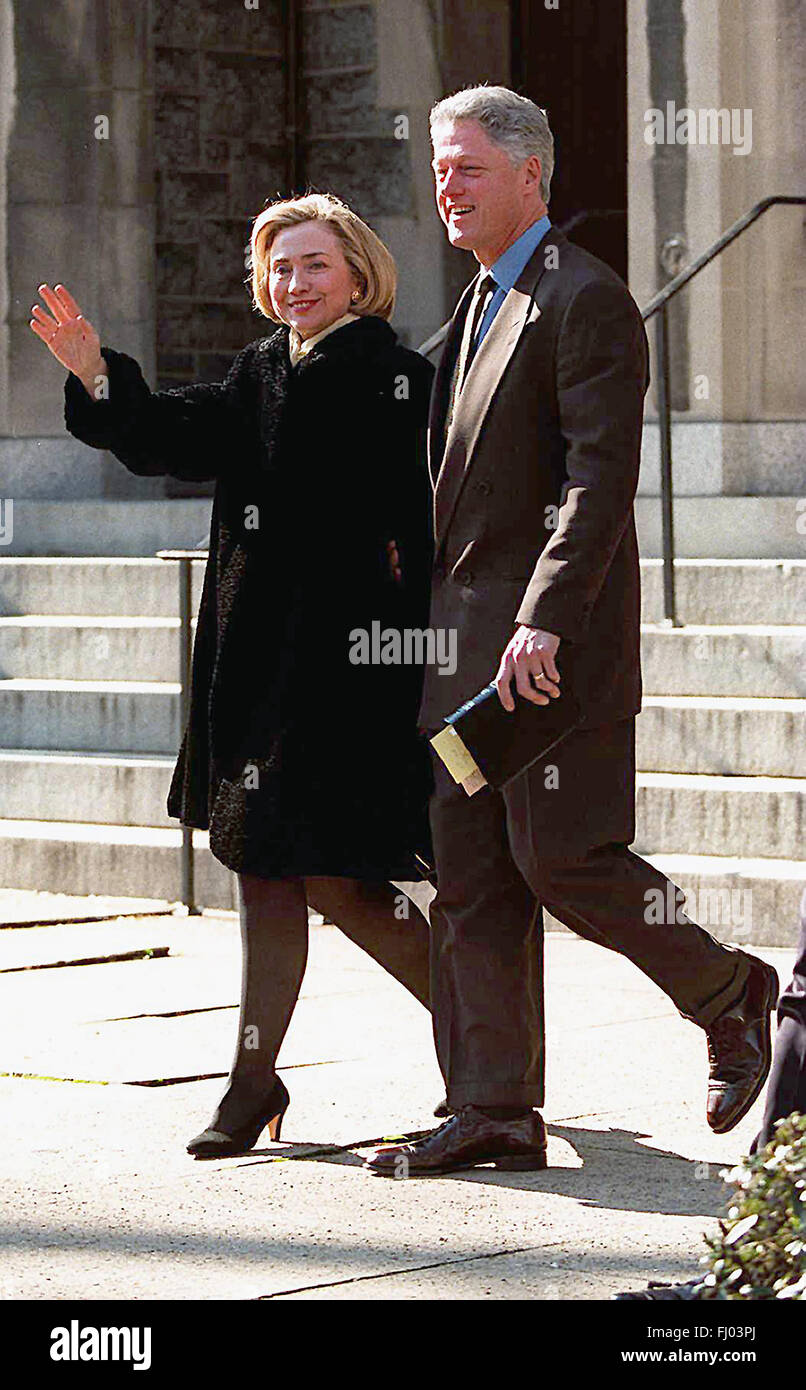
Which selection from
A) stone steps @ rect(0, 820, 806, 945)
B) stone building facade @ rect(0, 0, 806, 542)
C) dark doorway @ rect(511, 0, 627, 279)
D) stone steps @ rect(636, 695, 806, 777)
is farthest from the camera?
dark doorway @ rect(511, 0, 627, 279)

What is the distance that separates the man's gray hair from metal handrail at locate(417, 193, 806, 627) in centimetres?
401

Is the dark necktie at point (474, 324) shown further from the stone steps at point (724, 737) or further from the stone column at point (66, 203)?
the stone column at point (66, 203)

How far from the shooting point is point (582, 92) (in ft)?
48.3

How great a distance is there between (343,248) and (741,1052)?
1909 mm

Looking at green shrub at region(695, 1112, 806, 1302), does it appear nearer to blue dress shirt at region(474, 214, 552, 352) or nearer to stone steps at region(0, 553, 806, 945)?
blue dress shirt at region(474, 214, 552, 352)

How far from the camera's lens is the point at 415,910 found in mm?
6367

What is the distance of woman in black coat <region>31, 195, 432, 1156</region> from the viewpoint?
238 inches

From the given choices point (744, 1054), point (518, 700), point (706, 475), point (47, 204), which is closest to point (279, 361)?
point (518, 700)

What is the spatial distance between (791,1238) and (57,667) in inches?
313

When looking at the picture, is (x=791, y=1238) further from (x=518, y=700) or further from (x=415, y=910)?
(x=415, y=910)

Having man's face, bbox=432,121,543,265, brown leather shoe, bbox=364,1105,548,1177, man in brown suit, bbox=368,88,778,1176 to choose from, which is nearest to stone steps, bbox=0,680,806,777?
man in brown suit, bbox=368,88,778,1176

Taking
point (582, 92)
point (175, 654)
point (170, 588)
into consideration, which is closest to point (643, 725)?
point (175, 654)

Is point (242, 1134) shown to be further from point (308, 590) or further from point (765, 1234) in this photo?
point (765, 1234)

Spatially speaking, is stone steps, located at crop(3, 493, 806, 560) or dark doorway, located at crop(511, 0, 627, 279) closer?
stone steps, located at crop(3, 493, 806, 560)
